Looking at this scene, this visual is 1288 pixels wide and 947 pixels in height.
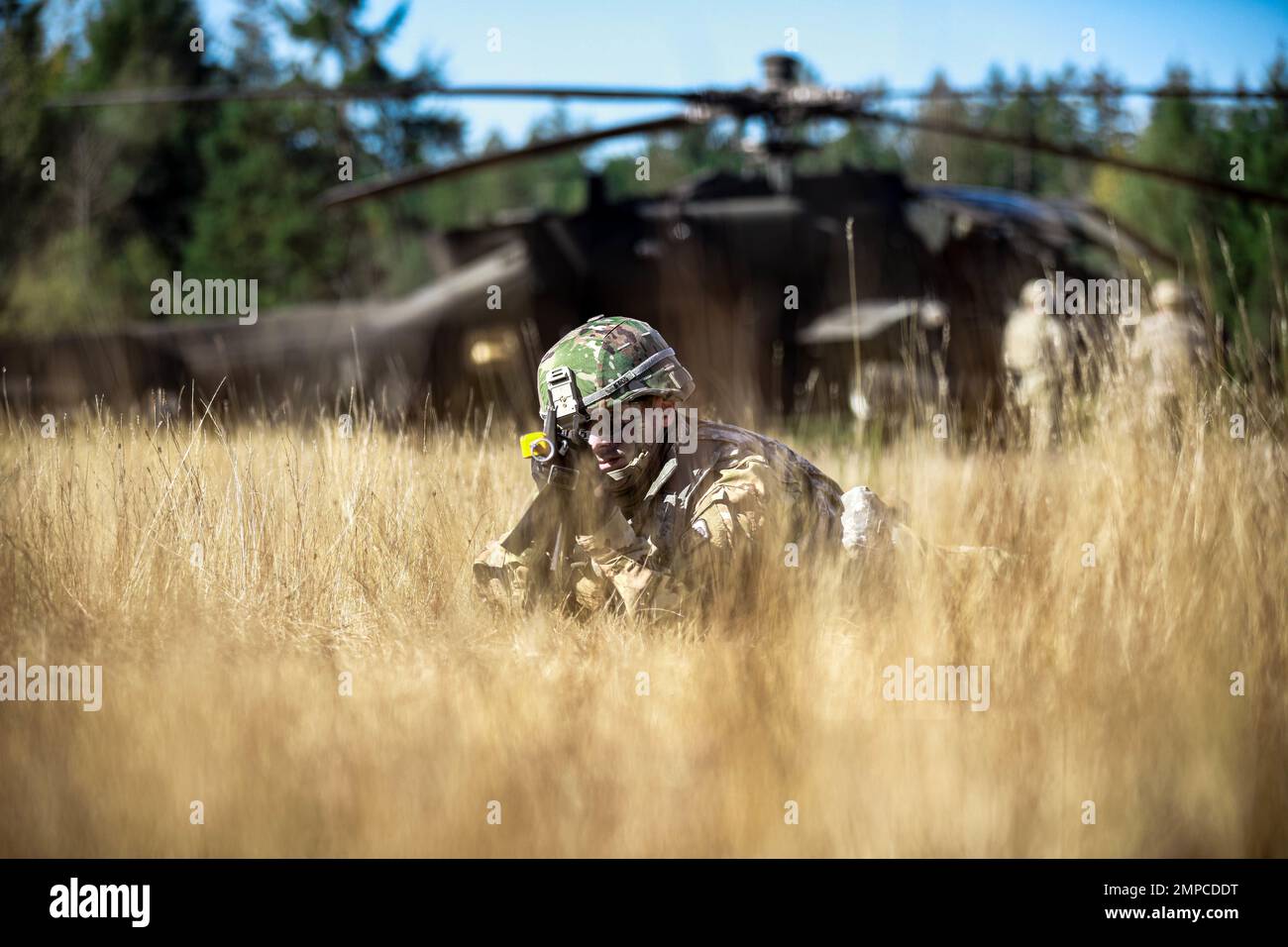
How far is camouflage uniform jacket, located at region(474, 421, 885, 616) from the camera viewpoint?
3.02 m

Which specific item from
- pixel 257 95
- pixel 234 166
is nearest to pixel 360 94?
pixel 257 95

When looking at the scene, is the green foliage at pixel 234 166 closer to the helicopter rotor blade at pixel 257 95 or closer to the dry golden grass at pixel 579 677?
the helicopter rotor blade at pixel 257 95

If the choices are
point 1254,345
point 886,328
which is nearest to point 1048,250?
point 886,328

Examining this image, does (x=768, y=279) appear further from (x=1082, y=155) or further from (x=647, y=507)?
(x=647, y=507)

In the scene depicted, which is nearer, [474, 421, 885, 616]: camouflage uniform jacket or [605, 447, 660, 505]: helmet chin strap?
[474, 421, 885, 616]: camouflage uniform jacket

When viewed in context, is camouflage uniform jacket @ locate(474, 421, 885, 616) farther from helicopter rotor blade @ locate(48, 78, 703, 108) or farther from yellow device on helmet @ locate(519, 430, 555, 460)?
helicopter rotor blade @ locate(48, 78, 703, 108)

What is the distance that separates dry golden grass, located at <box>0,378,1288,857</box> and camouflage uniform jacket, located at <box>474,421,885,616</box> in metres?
0.13

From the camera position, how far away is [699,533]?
2994 millimetres

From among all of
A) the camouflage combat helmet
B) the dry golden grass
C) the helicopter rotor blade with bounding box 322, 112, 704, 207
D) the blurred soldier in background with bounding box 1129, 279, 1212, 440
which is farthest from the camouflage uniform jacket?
the helicopter rotor blade with bounding box 322, 112, 704, 207

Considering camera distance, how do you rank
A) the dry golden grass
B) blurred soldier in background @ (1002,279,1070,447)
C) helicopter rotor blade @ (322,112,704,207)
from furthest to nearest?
1. helicopter rotor blade @ (322,112,704,207)
2. blurred soldier in background @ (1002,279,1070,447)
3. the dry golden grass

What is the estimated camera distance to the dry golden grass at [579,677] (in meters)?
2.29

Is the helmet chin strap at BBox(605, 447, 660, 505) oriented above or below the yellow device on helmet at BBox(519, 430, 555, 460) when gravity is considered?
below

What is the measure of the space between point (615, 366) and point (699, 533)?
→ 0.54m

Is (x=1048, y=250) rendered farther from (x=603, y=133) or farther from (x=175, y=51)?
(x=175, y=51)
